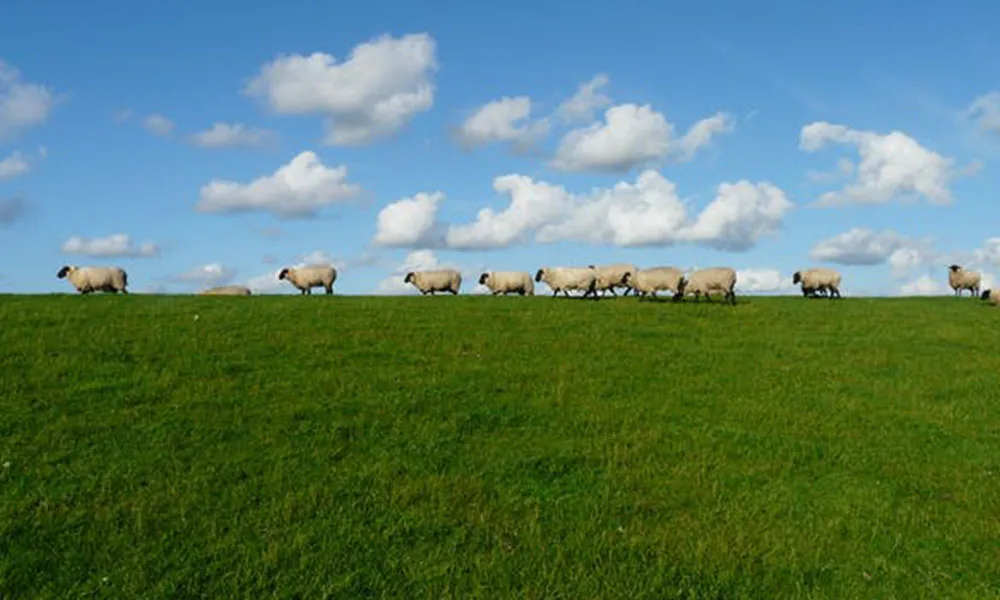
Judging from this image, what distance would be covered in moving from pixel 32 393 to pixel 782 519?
16.4 m

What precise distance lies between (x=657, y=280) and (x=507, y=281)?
38.1 ft

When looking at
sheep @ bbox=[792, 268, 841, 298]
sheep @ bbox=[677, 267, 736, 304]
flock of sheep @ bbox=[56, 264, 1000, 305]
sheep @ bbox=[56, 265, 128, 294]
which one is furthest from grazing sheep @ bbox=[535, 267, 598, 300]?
sheep @ bbox=[56, 265, 128, 294]

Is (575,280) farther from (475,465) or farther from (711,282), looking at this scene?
(475,465)

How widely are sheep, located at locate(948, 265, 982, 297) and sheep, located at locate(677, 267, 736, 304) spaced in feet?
88.4

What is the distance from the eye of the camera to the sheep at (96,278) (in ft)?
151

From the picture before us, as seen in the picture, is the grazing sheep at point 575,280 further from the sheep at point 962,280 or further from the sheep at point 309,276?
the sheep at point 962,280

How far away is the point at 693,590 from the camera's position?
12047 mm

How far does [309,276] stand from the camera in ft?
168

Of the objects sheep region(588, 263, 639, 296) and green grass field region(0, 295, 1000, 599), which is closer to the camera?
green grass field region(0, 295, 1000, 599)

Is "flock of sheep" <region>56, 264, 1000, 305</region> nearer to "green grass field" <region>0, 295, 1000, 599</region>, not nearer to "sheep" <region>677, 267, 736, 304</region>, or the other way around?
"sheep" <region>677, 267, 736, 304</region>

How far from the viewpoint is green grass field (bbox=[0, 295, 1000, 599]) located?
12.4m

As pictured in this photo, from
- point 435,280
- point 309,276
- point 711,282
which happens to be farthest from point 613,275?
point 309,276

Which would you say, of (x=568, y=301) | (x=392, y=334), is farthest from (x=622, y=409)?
(x=568, y=301)

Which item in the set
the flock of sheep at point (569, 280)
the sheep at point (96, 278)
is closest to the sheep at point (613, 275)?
the flock of sheep at point (569, 280)
